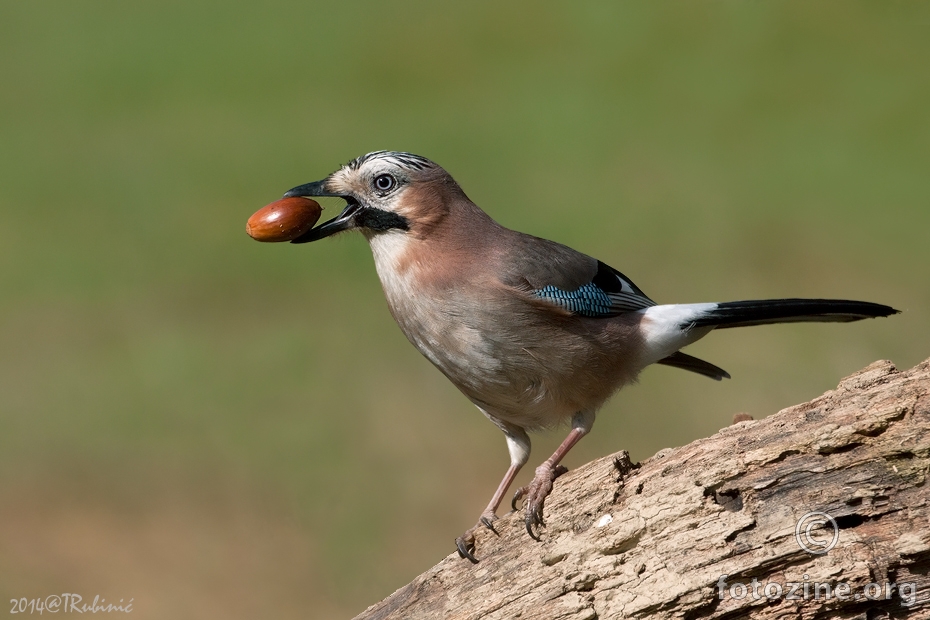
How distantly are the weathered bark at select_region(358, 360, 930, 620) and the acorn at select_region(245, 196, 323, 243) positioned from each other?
2136 mm

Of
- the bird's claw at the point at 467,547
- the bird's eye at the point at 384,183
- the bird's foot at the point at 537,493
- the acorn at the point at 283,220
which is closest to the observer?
the bird's foot at the point at 537,493

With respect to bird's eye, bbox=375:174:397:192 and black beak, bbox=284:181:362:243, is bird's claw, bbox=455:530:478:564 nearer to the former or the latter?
black beak, bbox=284:181:362:243

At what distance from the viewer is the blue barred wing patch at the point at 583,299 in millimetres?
5301

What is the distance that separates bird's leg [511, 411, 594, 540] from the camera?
4702 mm

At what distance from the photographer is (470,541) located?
4.95 m

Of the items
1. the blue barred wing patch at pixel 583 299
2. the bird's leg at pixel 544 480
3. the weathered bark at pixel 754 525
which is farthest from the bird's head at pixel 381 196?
the weathered bark at pixel 754 525

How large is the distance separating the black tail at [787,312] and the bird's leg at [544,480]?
0.83m

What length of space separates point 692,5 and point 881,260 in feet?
16.6

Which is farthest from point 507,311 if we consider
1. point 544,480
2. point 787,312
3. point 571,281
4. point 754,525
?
point 754,525

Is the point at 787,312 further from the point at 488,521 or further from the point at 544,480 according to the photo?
the point at 488,521

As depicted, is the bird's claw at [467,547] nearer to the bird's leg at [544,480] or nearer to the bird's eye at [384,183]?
the bird's leg at [544,480]

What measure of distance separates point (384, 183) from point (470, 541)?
204cm

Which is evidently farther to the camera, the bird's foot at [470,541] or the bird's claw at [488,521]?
the bird's claw at [488,521]

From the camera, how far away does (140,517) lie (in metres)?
8.57
